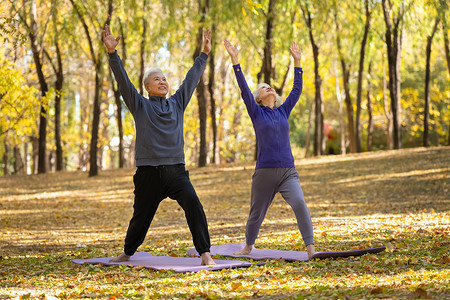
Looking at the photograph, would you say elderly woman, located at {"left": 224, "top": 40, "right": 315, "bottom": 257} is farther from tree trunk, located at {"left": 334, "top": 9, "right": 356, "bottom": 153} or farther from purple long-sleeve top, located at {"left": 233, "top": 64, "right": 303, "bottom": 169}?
tree trunk, located at {"left": 334, "top": 9, "right": 356, "bottom": 153}

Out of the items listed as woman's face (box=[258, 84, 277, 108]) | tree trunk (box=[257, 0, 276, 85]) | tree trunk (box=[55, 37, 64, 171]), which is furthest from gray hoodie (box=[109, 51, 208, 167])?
tree trunk (box=[55, 37, 64, 171])

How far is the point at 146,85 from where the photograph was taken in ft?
19.7

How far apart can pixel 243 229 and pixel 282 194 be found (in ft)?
12.9

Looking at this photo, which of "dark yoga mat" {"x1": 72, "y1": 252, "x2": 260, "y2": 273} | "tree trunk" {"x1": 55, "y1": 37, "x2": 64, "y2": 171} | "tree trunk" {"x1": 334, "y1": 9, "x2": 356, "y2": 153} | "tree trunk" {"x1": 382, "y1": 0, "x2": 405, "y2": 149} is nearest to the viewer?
"dark yoga mat" {"x1": 72, "y1": 252, "x2": 260, "y2": 273}

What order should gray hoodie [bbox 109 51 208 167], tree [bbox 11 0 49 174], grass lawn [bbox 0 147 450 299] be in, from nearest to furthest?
grass lawn [bbox 0 147 450 299]
gray hoodie [bbox 109 51 208 167]
tree [bbox 11 0 49 174]

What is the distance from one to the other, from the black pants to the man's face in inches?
30.1

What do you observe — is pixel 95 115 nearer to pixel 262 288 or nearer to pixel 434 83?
pixel 262 288

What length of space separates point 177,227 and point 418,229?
4.42 m

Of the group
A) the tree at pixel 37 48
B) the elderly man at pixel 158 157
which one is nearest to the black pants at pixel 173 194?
the elderly man at pixel 158 157

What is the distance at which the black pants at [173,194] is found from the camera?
5699 millimetres

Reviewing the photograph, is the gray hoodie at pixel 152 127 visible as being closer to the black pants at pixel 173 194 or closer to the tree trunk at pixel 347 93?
the black pants at pixel 173 194

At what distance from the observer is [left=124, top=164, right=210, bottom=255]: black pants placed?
570cm

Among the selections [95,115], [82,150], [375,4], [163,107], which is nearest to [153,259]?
[163,107]

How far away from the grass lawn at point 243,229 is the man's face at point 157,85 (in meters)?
1.77
